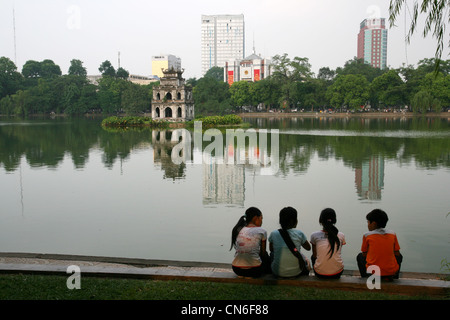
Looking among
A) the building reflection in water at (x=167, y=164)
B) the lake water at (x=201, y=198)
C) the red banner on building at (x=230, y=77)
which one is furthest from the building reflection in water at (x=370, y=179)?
the red banner on building at (x=230, y=77)

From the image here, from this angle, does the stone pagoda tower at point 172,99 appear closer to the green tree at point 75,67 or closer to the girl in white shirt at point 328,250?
the girl in white shirt at point 328,250

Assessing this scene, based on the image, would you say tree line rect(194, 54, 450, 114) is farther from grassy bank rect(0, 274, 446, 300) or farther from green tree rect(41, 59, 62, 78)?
grassy bank rect(0, 274, 446, 300)

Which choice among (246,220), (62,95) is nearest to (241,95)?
(62,95)

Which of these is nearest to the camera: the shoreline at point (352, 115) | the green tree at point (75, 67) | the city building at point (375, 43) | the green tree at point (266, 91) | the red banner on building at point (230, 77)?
the shoreline at point (352, 115)

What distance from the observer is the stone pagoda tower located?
5228 centimetres

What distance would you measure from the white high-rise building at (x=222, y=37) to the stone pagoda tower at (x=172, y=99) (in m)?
121

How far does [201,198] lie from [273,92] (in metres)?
67.2

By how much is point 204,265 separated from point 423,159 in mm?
16319

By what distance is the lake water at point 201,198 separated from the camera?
8391 mm

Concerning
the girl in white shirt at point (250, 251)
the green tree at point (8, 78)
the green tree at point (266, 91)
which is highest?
the green tree at point (8, 78)
